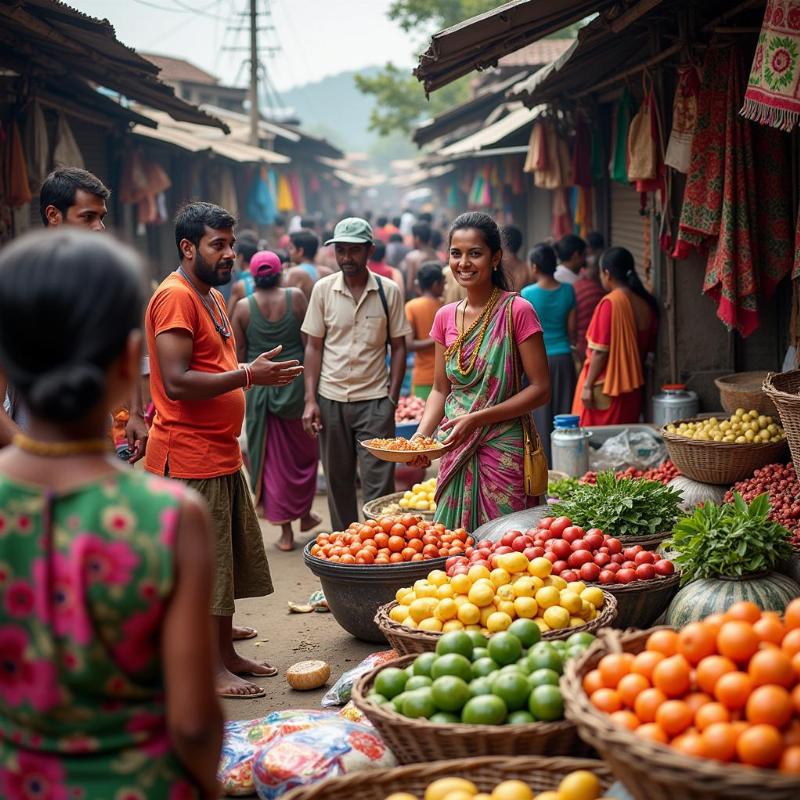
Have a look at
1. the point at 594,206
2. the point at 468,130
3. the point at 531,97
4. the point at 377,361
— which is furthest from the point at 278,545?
the point at 468,130

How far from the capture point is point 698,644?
260cm

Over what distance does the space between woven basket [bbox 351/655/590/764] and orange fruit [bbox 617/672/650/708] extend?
391 millimetres

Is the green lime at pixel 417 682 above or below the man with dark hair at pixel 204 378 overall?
below

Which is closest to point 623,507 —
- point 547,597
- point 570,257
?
point 547,597

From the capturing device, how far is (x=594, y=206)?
12188 mm

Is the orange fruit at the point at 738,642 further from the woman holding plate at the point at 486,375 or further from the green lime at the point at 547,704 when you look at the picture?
the woman holding plate at the point at 486,375

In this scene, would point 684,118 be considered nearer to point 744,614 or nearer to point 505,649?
point 505,649

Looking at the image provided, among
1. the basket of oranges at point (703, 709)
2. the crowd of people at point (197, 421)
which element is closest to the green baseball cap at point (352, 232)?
the crowd of people at point (197, 421)

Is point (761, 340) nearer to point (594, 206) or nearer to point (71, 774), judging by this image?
point (594, 206)

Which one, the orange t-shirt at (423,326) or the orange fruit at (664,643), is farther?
the orange t-shirt at (423,326)

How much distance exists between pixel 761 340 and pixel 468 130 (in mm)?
17172

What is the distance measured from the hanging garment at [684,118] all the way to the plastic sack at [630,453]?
1.92m

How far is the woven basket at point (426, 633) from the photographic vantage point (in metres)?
3.60

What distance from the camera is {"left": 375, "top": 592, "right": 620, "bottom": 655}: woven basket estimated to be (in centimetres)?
360
